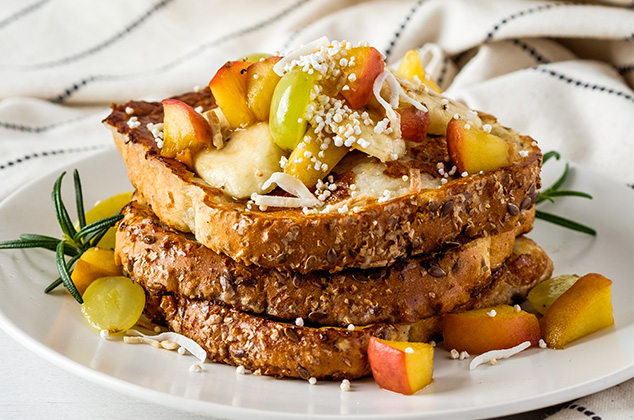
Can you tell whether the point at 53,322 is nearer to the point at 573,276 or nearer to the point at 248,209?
the point at 248,209

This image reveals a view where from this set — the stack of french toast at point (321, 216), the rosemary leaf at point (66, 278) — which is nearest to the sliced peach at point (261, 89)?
the stack of french toast at point (321, 216)

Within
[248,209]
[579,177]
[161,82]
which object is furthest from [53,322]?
[161,82]

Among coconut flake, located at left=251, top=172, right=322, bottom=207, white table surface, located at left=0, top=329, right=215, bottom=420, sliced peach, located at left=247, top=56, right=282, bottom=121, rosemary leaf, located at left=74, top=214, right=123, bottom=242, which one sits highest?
sliced peach, located at left=247, top=56, right=282, bottom=121

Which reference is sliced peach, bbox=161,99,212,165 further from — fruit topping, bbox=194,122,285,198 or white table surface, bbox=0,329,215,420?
white table surface, bbox=0,329,215,420

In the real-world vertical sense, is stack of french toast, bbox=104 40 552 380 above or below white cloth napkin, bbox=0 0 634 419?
above

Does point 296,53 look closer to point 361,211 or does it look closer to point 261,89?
point 261,89

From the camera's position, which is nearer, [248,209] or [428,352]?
[428,352]

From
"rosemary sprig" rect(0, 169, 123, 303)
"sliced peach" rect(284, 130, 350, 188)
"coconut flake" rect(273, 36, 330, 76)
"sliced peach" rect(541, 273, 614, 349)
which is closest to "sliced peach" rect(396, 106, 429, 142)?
"sliced peach" rect(284, 130, 350, 188)

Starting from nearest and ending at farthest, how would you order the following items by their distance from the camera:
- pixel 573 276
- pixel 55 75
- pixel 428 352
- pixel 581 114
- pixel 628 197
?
pixel 428 352 → pixel 573 276 → pixel 628 197 → pixel 581 114 → pixel 55 75
